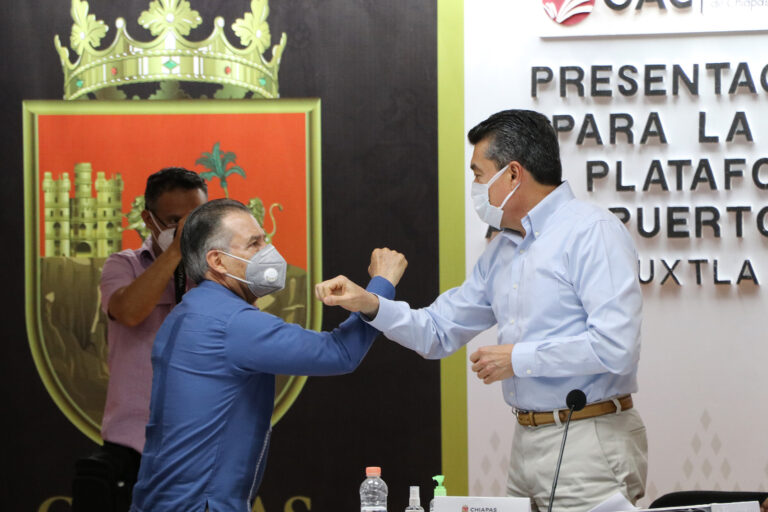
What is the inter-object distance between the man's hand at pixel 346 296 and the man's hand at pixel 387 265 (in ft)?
0.61

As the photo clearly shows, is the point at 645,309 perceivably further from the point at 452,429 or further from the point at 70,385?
the point at 70,385

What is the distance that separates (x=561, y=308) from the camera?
7.78 ft

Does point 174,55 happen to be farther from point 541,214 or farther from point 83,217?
point 541,214

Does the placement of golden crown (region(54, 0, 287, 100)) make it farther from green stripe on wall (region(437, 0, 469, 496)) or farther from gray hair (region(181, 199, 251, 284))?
gray hair (region(181, 199, 251, 284))

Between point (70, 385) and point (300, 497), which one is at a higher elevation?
point (70, 385)

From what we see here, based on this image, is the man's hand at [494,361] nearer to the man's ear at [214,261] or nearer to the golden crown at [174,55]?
the man's ear at [214,261]

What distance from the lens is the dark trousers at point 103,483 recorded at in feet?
10.7

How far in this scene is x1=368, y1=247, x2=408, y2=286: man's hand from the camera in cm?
266

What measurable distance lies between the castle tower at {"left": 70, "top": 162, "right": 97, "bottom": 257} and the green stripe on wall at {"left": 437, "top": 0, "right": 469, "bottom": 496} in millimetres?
1551

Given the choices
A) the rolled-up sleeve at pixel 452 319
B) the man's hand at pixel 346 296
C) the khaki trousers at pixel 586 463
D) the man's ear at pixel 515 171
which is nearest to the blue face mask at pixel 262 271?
the man's hand at pixel 346 296

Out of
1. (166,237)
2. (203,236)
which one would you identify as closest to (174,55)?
(166,237)

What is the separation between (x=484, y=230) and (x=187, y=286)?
1.29 metres

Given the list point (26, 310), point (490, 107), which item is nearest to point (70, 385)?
point (26, 310)

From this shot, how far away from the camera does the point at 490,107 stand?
3.88 metres
